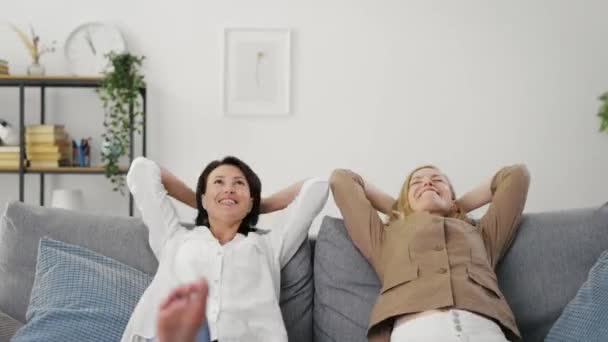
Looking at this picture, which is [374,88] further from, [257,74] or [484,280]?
[484,280]

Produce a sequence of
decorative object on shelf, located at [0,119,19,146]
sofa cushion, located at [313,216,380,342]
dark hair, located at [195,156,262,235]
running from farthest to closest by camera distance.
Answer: decorative object on shelf, located at [0,119,19,146]
dark hair, located at [195,156,262,235]
sofa cushion, located at [313,216,380,342]

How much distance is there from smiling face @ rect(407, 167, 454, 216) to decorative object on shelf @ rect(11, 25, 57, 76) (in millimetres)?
2495

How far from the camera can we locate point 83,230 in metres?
2.50

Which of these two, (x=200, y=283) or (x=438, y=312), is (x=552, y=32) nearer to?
(x=438, y=312)

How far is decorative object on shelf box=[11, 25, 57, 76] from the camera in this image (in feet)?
14.1

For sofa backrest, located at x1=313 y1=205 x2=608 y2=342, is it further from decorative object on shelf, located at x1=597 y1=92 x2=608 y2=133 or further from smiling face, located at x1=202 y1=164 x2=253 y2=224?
decorative object on shelf, located at x1=597 y1=92 x2=608 y2=133

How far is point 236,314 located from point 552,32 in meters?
3.03

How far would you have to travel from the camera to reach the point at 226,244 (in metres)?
2.42

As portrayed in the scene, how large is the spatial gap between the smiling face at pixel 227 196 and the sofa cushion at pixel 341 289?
28cm

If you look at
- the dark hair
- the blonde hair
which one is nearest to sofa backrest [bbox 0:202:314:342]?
the dark hair

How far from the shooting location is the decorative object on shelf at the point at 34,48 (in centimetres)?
431

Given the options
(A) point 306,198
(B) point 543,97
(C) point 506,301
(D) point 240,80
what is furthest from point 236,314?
(B) point 543,97

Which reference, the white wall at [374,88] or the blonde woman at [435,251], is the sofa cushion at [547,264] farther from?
the white wall at [374,88]

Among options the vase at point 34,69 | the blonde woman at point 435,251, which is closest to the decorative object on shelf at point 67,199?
the vase at point 34,69
